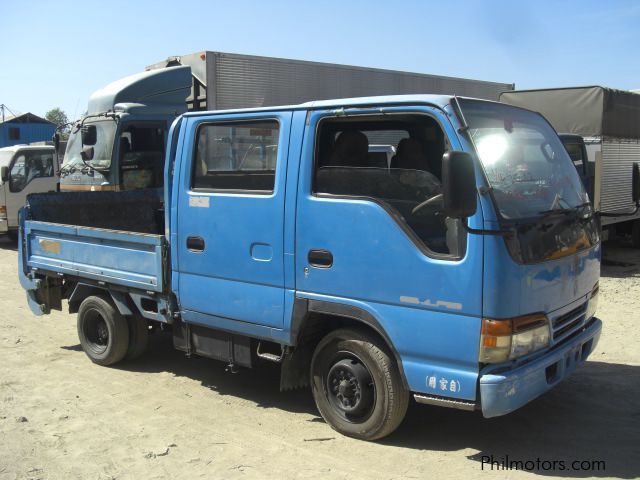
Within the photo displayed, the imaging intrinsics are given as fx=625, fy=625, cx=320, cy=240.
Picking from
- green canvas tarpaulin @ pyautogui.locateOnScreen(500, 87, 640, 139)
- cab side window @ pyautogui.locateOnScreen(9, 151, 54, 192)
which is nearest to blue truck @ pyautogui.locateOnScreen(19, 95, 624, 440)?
green canvas tarpaulin @ pyautogui.locateOnScreen(500, 87, 640, 139)

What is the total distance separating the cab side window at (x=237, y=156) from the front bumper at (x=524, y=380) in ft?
6.61

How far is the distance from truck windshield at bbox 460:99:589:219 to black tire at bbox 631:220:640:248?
9.13 m

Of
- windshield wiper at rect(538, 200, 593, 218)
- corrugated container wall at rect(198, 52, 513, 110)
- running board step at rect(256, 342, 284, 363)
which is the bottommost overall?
running board step at rect(256, 342, 284, 363)

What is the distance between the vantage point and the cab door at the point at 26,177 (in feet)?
48.3

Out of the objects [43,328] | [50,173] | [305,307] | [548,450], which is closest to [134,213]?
[43,328]

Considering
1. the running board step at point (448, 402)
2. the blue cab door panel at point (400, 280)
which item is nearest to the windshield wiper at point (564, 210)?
the blue cab door panel at point (400, 280)

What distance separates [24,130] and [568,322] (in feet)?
104

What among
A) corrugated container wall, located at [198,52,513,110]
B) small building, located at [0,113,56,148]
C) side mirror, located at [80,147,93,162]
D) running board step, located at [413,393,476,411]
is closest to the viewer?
running board step, located at [413,393,476,411]

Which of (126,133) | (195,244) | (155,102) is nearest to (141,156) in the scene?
(126,133)

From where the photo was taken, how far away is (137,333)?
6.00 m

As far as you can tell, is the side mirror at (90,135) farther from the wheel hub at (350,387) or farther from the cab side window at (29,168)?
the wheel hub at (350,387)

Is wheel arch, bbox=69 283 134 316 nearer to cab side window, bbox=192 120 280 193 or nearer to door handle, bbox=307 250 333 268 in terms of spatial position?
cab side window, bbox=192 120 280 193

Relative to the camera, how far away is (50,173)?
1548 cm
